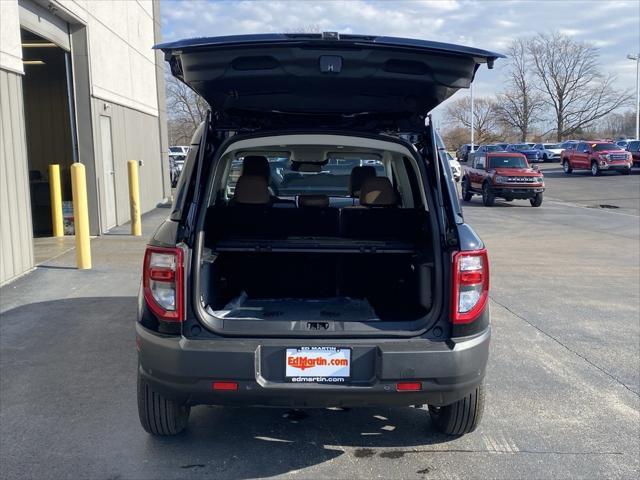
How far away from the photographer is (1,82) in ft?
26.8

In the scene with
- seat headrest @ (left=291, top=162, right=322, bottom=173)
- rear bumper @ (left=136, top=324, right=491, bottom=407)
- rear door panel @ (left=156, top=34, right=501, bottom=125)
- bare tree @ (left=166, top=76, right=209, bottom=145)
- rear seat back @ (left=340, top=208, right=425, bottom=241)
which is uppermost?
bare tree @ (left=166, top=76, right=209, bottom=145)

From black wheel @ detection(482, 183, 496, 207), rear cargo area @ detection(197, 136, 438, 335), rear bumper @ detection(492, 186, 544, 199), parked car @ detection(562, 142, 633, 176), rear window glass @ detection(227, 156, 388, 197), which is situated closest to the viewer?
rear cargo area @ detection(197, 136, 438, 335)

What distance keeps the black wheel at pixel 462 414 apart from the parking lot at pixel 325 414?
86 mm

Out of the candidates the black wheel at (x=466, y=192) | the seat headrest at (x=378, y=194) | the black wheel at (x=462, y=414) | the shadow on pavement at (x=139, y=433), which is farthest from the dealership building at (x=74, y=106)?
the black wheel at (x=466, y=192)

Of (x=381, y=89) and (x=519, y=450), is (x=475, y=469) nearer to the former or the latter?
(x=519, y=450)

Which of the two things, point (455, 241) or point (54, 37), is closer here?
point (455, 241)

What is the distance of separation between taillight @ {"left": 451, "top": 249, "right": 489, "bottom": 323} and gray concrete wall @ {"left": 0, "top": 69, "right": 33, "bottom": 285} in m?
6.32

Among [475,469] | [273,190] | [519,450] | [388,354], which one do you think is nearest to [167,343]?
[388,354]

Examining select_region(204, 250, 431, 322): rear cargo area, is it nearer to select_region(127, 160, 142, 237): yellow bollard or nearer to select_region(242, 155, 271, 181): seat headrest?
select_region(242, 155, 271, 181): seat headrest

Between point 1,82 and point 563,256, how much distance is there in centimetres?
867

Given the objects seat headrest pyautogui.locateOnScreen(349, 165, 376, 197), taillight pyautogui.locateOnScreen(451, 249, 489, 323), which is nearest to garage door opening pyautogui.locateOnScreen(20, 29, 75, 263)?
seat headrest pyautogui.locateOnScreen(349, 165, 376, 197)

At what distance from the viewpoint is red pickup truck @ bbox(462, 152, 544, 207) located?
21.5 meters

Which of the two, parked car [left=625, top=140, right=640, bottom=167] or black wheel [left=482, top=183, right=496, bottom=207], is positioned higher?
parked car [left=625, top=140, right=640, bottom=167]

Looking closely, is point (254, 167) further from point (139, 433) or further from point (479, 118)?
point (479, 118)
